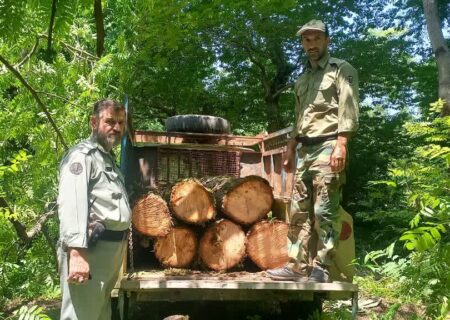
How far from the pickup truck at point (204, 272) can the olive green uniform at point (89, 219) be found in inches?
26.2

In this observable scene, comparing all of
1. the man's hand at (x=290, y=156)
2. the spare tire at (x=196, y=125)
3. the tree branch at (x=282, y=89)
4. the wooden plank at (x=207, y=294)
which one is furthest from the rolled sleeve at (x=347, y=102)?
the tree branch at (x=282, y=89)

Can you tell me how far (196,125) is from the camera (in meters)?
6.06

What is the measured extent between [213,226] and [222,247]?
222mm

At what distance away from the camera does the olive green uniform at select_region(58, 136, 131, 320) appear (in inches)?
108

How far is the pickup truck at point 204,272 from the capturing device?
12.0 feet

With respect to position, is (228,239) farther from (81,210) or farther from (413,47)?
(413,47)

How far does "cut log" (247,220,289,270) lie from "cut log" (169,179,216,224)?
46 centimetres

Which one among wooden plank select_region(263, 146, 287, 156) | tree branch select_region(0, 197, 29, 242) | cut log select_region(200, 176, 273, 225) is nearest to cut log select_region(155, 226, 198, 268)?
cut log select_region(200, 176, 273, 225)

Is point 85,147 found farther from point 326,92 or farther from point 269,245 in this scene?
point 269,245

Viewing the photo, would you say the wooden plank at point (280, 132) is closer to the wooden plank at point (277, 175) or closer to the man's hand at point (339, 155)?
the wooden plank at point (277, 175)

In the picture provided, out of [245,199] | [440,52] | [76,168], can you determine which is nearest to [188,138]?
[245,199]

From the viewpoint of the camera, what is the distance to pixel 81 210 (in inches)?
109

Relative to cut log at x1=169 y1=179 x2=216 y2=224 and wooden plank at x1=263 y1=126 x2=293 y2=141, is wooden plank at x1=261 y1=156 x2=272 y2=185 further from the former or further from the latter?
cut log at x1=169 y1=179 x2=216 y2=224

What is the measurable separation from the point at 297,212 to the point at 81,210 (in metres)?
1.90
